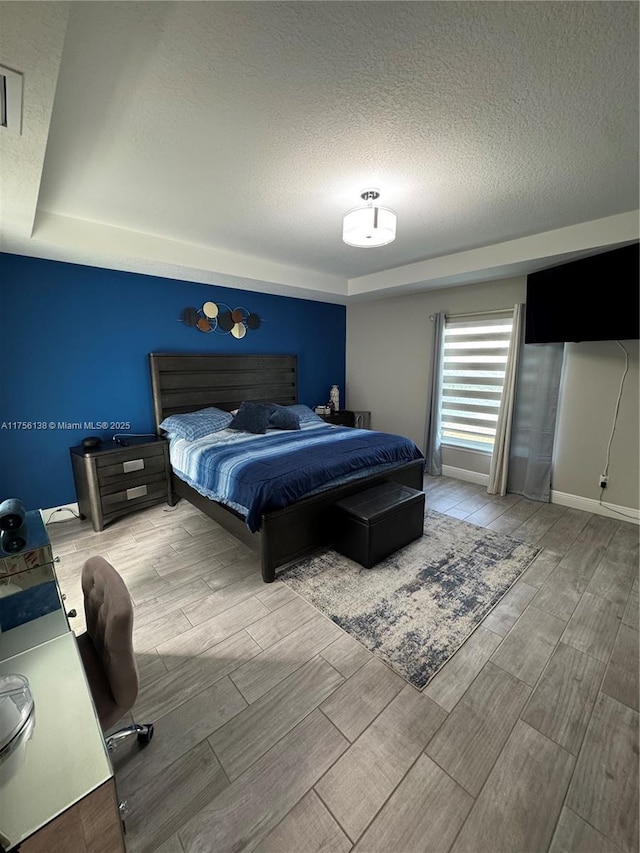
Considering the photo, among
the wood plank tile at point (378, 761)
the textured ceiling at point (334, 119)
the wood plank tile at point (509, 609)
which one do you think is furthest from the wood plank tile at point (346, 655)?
the textured ceiling at point (334, 119)

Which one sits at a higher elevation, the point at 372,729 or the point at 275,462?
the point at 275,462

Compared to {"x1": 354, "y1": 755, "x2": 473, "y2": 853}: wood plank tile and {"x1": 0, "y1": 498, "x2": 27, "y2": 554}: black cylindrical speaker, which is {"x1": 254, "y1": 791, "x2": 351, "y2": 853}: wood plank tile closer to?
{"x1": 354, "y1": 755, "x2": 473, "y2": 853}: wood plank tile

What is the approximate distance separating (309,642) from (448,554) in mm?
1376

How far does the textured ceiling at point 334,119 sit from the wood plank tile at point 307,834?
253cm

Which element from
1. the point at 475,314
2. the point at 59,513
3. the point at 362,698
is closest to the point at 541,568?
the point at 362,698

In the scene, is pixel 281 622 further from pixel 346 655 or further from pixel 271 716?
pixel 271 716

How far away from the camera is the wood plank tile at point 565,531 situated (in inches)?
111

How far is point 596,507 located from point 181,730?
3844 millimetres

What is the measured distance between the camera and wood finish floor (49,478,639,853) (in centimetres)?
115

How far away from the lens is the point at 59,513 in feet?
10.7

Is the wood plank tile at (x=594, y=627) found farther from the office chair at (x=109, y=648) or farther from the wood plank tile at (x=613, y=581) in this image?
the office chair at (x=109, y=648)

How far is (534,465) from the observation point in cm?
368

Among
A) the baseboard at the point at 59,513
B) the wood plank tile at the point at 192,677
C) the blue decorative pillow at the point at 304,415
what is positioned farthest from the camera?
the blue decorative pillow at the point at 304,415

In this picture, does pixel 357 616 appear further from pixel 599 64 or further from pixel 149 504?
pixel 599 64
